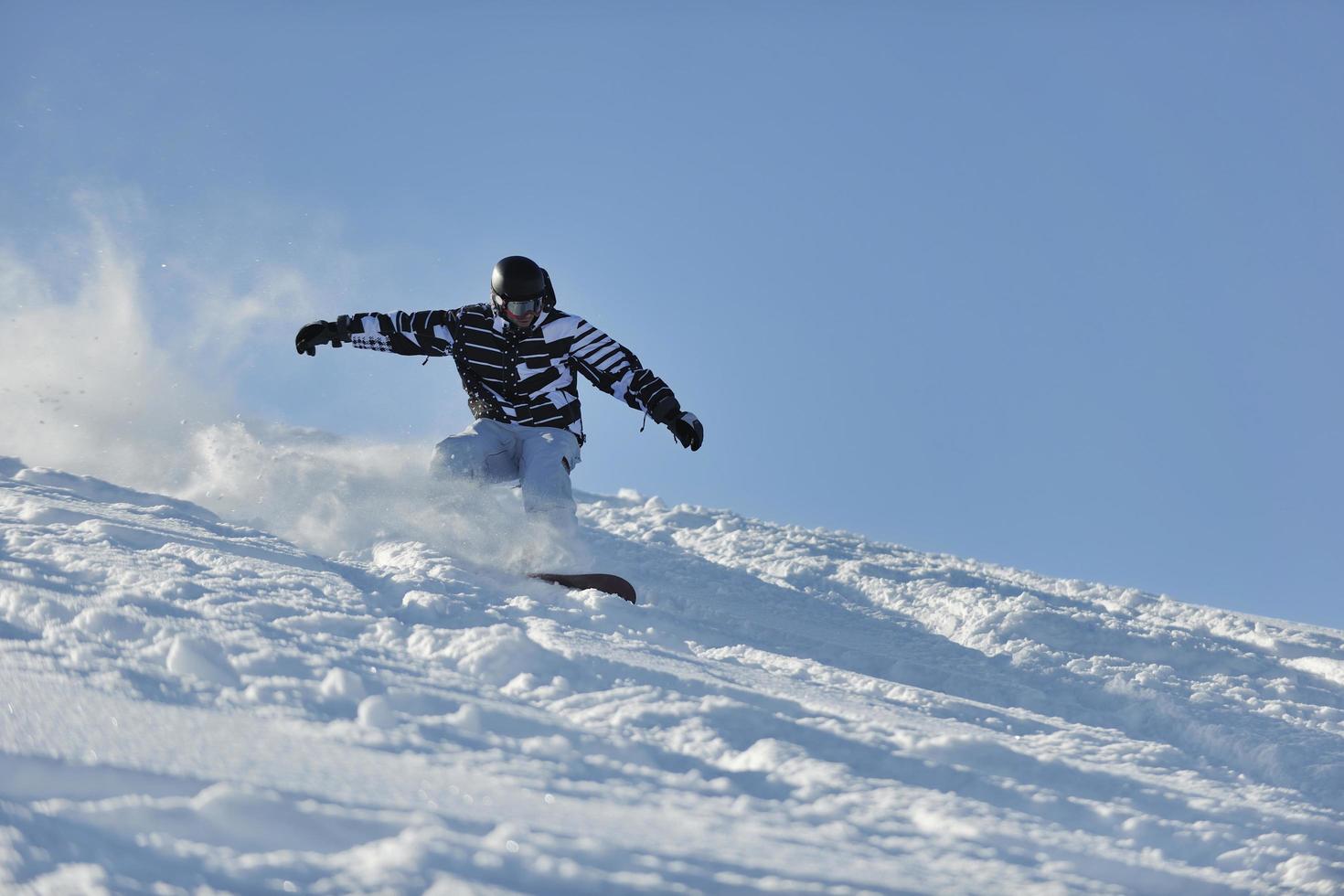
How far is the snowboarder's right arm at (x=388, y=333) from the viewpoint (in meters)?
6.14

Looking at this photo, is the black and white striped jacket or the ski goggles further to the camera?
the black and white striped jacket

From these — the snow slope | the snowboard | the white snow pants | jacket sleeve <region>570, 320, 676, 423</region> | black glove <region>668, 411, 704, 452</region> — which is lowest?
the snow slope

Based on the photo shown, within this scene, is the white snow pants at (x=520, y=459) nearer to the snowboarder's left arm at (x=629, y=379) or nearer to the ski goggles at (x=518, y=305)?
the snowboarder's left arm at (x=629, y=379)

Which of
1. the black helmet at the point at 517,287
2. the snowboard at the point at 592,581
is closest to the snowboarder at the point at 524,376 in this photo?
the black helmet at the point at 517,287

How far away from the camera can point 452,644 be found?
3168mm

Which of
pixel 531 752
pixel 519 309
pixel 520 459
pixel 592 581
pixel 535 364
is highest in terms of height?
pixel 519 309

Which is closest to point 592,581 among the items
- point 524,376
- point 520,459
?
point 520,459

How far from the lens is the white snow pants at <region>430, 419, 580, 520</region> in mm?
5523

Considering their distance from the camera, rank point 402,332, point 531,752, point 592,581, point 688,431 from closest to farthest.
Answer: point 531,752 < point 592,581 < point 688,431 < point 402,332

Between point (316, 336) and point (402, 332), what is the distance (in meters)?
0.65

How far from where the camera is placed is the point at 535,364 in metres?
5.95

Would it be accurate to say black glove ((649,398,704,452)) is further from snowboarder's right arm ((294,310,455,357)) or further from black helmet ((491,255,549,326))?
snowboarder's right arm ((294,310,455,357))

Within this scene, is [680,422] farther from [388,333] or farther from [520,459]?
[388,333]

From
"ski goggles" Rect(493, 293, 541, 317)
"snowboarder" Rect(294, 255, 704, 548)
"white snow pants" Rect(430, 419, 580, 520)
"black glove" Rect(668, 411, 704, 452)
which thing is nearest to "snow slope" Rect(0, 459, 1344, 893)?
"white snow pants" Rect(430, 419, 580, 520)
